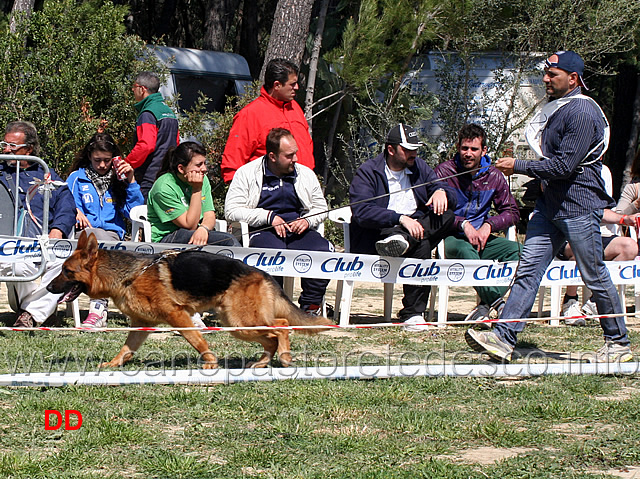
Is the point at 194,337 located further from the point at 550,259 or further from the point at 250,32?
the point at 250,32

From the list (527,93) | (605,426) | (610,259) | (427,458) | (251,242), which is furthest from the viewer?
Result: (527,93)

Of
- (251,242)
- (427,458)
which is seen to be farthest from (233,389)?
(251,242)

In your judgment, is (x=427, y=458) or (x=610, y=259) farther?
(x=610, y=259)

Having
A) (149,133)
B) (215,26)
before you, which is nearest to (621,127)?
(215,26)

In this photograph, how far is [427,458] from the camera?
389 cm

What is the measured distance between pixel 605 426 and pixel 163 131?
5988 millimetres

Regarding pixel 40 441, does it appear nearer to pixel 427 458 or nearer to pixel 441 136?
pixel 427 458

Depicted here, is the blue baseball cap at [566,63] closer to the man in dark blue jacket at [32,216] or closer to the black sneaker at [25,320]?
the man in dark blue jacket at [32,216]

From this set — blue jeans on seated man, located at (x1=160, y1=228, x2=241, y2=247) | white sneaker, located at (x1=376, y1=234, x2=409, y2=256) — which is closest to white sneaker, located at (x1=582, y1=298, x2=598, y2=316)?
white sneaker, located at (x1=376, y1=234, x2=409, y2=256)

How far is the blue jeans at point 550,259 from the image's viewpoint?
5.90m

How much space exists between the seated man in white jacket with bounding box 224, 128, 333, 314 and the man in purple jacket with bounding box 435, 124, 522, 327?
4.41ft

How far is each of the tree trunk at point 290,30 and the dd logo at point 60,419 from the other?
921cm

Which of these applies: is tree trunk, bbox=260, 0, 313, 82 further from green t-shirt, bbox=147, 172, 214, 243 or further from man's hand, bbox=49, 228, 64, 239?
man's hand, bbox=49, 228, 64, 239

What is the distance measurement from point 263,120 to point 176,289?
10.6 ft
